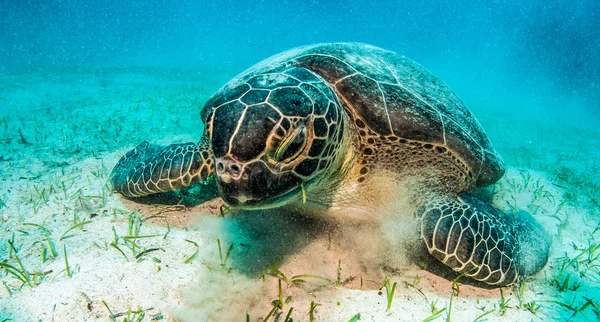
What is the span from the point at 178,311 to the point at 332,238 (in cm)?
136

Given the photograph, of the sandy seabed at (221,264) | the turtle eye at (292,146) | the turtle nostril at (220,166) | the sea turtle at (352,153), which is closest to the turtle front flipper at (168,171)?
the sea turtle at (352,153)

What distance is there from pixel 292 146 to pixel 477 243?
1.65 meters

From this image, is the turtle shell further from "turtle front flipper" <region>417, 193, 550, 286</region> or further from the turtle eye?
the turtle eye

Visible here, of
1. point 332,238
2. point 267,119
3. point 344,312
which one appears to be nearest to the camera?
point 267,119

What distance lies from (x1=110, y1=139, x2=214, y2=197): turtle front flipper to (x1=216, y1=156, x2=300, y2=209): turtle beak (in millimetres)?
1152

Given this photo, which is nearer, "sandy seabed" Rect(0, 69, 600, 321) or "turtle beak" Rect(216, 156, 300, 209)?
"turtle beak" Rect(216, 156, 300, 209)

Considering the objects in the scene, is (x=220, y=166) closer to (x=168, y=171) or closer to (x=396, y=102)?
(x=168, y=171)

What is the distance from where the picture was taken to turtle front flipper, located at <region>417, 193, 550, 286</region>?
2.30 meters

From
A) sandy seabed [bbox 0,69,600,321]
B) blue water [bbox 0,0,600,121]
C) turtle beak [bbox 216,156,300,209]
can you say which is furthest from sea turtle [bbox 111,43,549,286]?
blue water [bbox 0,0,600,121]

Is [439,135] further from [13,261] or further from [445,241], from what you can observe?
[13,261]

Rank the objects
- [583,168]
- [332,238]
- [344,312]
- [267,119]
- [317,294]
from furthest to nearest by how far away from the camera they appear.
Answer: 1. [583,168]
2. [332,238]
3. [317,294]
4. [344,312]
5. [267,119]

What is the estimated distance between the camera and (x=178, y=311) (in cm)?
184

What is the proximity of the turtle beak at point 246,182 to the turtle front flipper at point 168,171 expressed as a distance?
1152mm

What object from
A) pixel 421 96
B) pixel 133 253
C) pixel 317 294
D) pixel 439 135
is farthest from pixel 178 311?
pixel 421 96
